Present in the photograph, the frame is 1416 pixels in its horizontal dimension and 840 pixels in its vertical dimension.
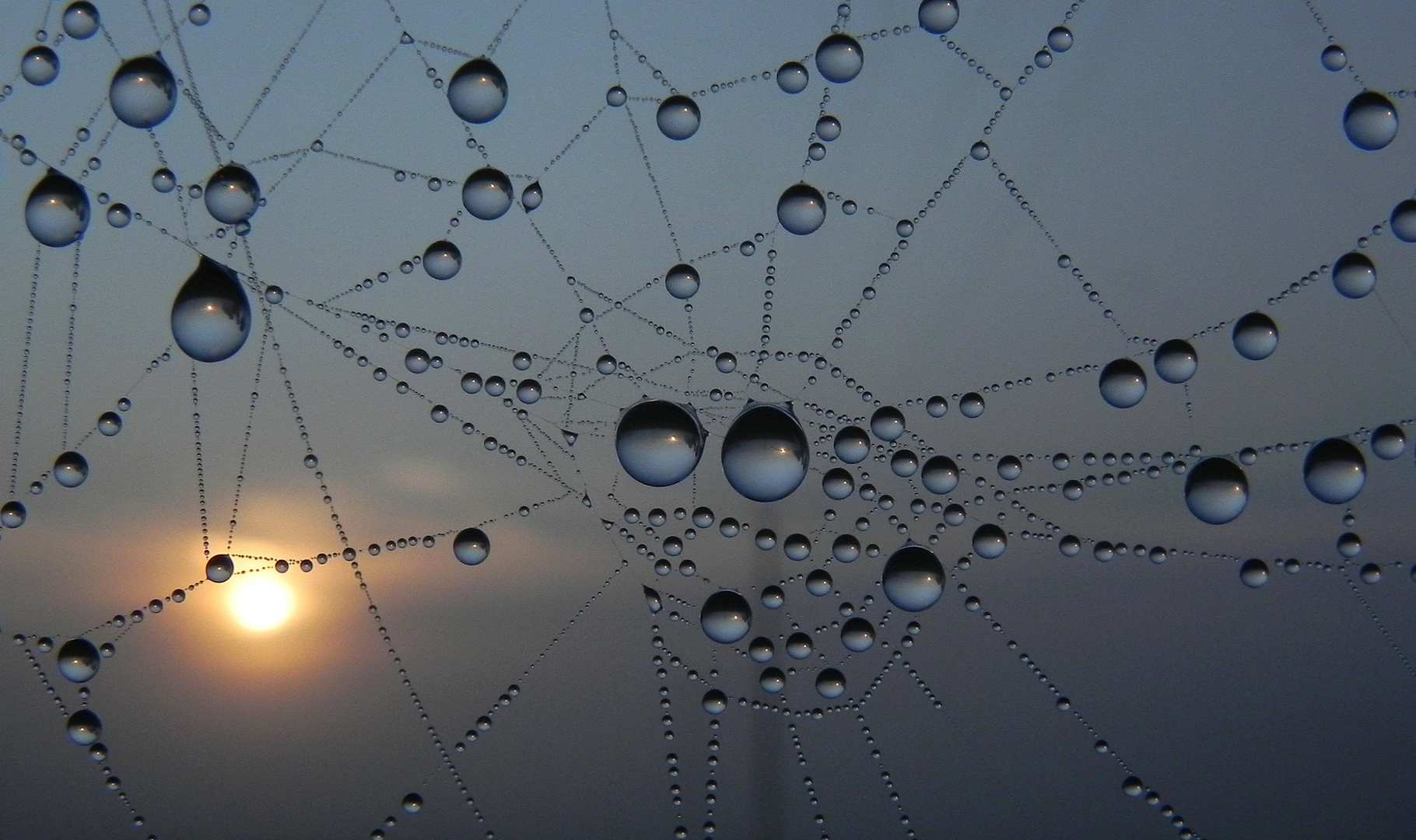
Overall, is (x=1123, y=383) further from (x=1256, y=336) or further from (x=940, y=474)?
(x=940, y=474)

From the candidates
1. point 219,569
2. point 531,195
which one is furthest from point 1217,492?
point 219,569

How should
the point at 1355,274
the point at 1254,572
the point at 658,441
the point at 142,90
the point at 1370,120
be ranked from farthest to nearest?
the point at 1254,572, the point at 1355,274, the point at 1370,120, the point at 142,90, the point at 658,441

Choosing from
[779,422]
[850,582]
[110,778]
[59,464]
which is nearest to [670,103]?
[779,422]

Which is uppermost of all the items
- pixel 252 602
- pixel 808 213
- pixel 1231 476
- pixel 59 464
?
pixel 808 213

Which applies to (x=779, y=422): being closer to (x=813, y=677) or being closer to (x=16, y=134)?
(x=813, y=677)

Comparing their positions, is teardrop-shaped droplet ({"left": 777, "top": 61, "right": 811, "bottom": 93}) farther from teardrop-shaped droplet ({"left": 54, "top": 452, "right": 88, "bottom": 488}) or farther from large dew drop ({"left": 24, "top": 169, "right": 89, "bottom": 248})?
teardrop-shaped droplet ({"left": 54, "top": 452, "right": 88, "bottom": 488})

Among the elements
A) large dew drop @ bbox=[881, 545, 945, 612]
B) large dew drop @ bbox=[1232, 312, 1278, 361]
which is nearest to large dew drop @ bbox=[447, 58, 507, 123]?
large dew drop @ bbox=[881, 545, 945, 612]
